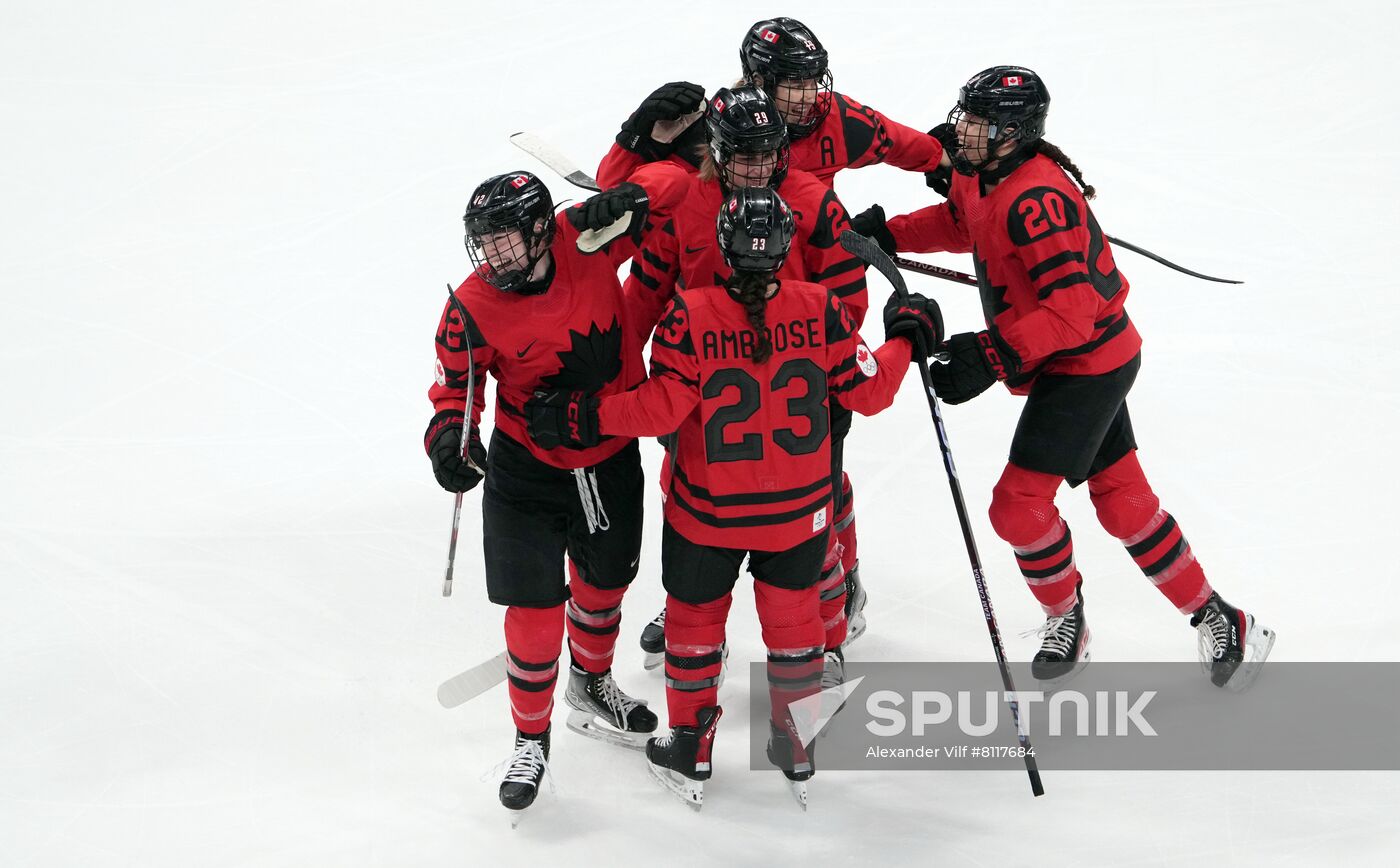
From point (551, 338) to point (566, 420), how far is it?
7.5 inches

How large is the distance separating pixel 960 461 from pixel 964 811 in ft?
5.80

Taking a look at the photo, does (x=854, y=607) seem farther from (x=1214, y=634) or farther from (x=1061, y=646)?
(x=1214, y=634)

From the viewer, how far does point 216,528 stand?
14.4ft

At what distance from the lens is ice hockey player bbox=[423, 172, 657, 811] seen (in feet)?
9.39

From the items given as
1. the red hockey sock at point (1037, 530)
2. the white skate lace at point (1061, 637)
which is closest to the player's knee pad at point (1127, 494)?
the red hockey sock at point (1037, 530)

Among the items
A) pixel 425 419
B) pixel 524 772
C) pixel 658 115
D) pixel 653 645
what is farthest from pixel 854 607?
pixel 425 419

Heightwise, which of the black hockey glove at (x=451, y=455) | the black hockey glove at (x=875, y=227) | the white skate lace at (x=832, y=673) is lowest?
the white skate lace at (x=832, y=673)

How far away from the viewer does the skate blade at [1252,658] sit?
3.58 m

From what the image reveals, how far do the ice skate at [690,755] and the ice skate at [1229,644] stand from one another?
137 centimetres

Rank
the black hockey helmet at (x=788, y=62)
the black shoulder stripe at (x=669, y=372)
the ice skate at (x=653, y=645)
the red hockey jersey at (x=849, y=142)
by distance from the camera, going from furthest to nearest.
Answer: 1. the ice skate at (x=653, y=645)
2. the red hockey jersey at (x=849, y=142)
3. the black hockey helmet at (x=788, y=62)
4. the black shoulder stripe at (x=669, y=372)

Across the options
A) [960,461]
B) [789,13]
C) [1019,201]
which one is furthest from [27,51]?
[1019,201]

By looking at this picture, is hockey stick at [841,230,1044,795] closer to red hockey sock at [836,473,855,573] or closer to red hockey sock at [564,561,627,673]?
red hockey sock at [836,473,855,573]

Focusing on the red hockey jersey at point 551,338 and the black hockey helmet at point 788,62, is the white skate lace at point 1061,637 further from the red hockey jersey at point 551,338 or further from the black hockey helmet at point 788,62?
the black hockey helmet at point 788,62

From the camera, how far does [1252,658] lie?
3.61 metres
